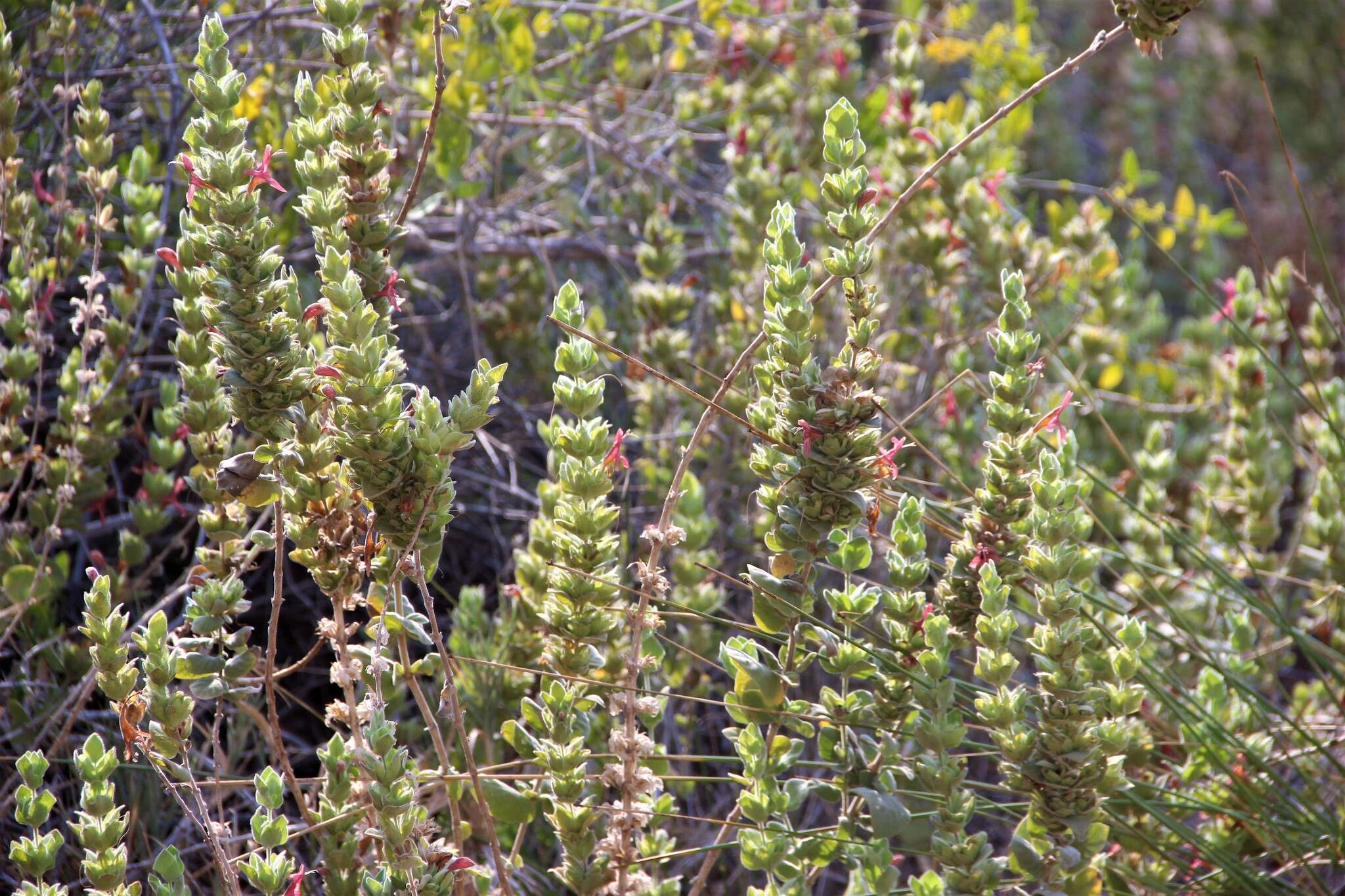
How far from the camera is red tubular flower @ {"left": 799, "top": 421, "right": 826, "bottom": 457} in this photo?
103 centimetres

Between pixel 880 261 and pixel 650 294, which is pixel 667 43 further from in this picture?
pixel 650 294

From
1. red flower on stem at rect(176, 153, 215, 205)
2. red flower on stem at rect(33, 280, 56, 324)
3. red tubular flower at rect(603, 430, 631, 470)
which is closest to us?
red flower on stem at rect(176, 153, 215, 205)

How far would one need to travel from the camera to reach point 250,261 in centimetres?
100

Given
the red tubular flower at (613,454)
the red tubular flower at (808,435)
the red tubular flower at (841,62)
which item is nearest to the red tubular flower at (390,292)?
the red tubular flower at (613,454)

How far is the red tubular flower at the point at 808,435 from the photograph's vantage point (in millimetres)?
1034

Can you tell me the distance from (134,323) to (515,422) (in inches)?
27.0

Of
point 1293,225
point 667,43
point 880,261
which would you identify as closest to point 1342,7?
point 1293,225

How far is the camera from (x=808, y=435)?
104cm

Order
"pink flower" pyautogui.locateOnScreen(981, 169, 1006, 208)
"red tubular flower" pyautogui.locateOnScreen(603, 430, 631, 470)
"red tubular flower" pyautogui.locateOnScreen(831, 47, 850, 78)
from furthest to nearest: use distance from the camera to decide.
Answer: "red tubular flower" pyautogui.locateOnScreen(831, 47, 850, 78)
"pink flower" pyautogui.locateOnScreen(981, 169, 1006, 208)
"red tubular flower" pyautogui.locateOnScreen(603, 430, 631, 470)

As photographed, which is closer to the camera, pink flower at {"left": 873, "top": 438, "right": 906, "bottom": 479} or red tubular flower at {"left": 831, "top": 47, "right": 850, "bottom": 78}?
pink flower at {"left": 873, "top": 438, "right": 906, "bottom": 479}

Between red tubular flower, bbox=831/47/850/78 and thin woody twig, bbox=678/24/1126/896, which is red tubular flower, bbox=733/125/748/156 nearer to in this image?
red tubular flower, bbox=831/47/850/78

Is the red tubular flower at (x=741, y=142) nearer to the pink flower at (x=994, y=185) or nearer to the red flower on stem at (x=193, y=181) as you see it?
the pink flower at (x=994, y=185)

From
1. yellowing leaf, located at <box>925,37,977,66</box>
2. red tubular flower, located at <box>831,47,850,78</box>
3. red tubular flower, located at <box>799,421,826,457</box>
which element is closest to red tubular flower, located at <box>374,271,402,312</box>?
red tubular flower, located at <box>799,421,826,457</box>

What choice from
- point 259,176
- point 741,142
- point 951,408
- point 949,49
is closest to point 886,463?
point 259,176
